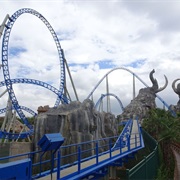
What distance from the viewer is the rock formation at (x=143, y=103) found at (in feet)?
100

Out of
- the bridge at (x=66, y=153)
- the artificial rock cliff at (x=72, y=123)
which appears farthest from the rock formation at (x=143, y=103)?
the artificial rock cliff at (x=72, y=123)

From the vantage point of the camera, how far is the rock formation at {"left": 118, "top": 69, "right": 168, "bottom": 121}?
1204 inches

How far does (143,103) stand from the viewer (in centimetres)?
3244

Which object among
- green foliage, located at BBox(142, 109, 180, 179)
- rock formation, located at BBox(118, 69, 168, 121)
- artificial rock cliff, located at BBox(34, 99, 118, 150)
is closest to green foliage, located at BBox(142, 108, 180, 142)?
green foliage, located at BBox(142, 109, 180, 179)

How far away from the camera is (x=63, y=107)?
1378 cm

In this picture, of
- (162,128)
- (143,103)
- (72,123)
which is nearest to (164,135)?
(162,128)

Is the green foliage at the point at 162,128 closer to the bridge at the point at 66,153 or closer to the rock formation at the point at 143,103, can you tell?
A: the bridge at the point at 66,153

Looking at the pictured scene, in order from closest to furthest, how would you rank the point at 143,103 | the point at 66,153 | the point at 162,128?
the point at 66,153 → the point at 162,128 → the point at 143,103

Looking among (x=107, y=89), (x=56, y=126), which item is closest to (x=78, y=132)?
(x=56, y=126)

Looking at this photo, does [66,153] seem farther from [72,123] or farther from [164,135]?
[164,135]

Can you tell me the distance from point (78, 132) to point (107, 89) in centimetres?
2469

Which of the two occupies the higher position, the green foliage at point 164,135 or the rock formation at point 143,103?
the rock formation at point 143,103

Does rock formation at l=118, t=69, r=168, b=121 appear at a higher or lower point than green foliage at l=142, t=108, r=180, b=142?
higher

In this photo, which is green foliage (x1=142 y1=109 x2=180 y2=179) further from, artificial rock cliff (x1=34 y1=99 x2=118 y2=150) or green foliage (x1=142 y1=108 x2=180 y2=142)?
artificial rock cliff (x1=34 y1=99 x2=118 y2=150)
